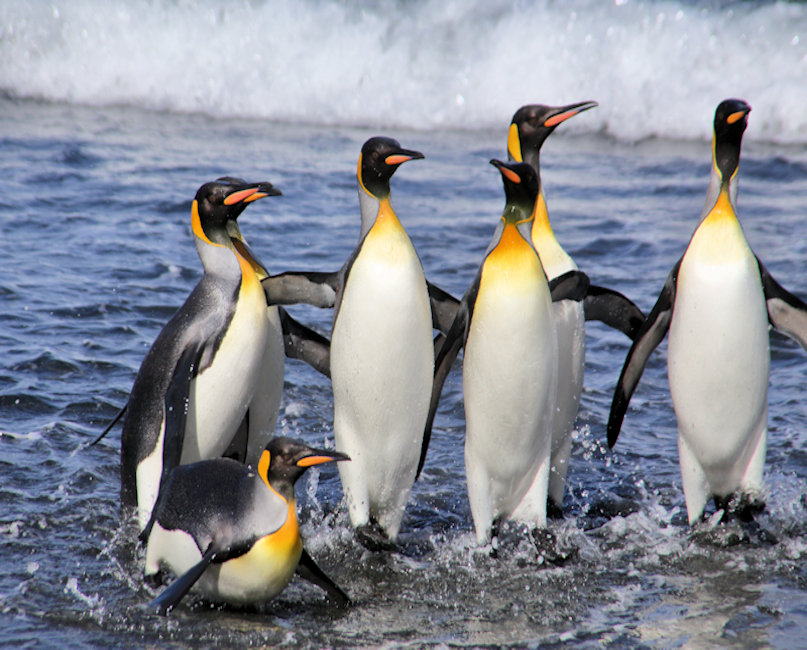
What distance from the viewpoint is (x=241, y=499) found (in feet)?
10.8

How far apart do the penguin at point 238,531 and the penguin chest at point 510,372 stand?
752 mm

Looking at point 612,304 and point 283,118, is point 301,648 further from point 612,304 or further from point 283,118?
point 283,118

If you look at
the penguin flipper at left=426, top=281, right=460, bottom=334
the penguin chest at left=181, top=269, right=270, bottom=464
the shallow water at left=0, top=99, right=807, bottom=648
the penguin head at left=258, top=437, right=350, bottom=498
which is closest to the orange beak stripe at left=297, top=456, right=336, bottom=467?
the penguin head at left=258, top=437, right=350, bottom=498

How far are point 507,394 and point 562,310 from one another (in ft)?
1.95

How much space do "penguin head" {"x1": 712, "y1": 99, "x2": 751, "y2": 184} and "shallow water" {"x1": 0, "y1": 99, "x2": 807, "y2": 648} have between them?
1.35 m

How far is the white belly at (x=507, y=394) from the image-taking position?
12.2 ft

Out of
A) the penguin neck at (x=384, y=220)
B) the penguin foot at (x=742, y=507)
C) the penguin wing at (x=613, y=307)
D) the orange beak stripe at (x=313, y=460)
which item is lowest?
the penguin foot at (x=742, y=507)

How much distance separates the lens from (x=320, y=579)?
11.1ft

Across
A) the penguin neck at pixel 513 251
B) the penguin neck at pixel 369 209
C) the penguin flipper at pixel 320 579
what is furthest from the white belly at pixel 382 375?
the penguin flipper at pixel 320 579

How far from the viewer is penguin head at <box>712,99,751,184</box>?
12.9 ft

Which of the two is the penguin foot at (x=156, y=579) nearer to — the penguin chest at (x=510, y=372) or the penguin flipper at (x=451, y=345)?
the penguin flipper at (x=451, y=345)

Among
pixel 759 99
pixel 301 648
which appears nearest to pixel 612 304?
pixel 301 648

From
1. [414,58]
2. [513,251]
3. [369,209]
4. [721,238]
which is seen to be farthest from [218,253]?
[414,58]

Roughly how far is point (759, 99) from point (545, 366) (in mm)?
9969
